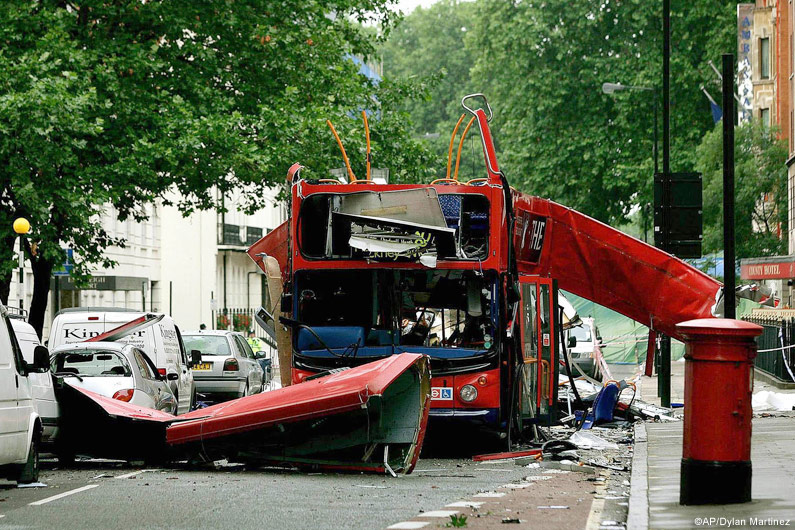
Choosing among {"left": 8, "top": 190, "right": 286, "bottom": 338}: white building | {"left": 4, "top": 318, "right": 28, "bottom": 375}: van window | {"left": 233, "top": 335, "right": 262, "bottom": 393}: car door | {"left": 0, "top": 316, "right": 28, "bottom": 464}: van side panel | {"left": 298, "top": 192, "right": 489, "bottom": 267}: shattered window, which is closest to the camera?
{"left": 0, "top": 316, "right": 28, "bottom": 464}: van side panel

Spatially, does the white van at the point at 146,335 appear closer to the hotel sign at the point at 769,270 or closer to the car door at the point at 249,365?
the car door at the point at 249,365

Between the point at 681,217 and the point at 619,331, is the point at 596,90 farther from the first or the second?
the point at 681,217

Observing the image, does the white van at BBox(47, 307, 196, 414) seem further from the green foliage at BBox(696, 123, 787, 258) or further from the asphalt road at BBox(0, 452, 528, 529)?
the green foliage at BBox(696, 123, 787, 258)

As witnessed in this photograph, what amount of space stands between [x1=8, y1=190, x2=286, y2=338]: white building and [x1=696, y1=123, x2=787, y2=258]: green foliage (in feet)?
43.8

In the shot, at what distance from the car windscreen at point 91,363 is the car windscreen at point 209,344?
35.2 ft

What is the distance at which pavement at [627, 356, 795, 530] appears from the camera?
32.1 ft

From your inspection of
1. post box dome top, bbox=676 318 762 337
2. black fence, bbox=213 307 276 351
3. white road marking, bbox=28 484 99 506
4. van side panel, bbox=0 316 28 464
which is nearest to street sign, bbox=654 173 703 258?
white road marking, bbox=28 484 99 506

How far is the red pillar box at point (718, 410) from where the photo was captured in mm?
10461

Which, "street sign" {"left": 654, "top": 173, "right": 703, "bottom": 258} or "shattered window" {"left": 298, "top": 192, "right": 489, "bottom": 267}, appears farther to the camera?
"street sign" {"left": 654, "top": 173, "right": 703, "bottom": 258}

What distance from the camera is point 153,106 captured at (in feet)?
94.5

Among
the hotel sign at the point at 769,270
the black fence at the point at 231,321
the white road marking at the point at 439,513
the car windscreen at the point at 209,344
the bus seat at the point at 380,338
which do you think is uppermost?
the hotel sign at the point at 769,270

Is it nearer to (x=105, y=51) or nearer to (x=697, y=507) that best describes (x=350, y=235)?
(x=697, y=507)

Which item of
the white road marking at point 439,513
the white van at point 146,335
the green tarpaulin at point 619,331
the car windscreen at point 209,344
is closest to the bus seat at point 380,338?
the white road marking at point 439,513

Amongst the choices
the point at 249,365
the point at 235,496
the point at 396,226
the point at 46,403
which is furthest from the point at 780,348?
the point at 235,496
